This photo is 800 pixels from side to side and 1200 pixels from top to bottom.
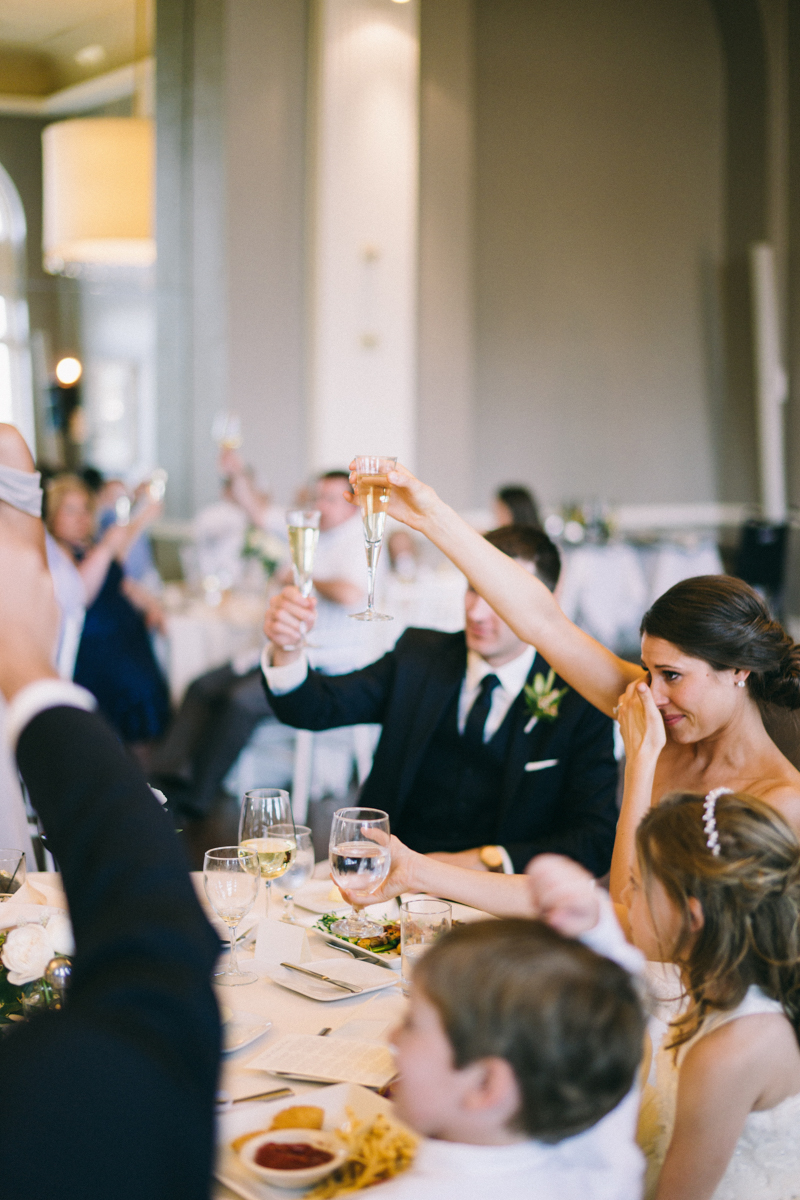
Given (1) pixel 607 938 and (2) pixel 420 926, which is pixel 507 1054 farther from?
(2) pixel 420 926

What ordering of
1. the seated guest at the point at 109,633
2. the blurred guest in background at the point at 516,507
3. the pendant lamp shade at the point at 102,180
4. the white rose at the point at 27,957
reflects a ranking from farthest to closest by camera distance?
the blurred guest in background at the point at 516,507
the seated guest at the point at 109,633
the pendant lamp shade at the point at 102,180
the white rose at the point at 27,957

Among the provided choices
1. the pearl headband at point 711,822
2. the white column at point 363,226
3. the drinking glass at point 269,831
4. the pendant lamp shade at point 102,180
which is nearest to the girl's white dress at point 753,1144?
the pearl headband at point 711,822

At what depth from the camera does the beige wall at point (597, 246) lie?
8289 millimetres

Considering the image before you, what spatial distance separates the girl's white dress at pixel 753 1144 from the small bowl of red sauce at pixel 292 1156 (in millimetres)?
443

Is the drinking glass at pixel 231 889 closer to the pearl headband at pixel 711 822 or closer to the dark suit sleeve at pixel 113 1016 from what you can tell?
the pearl headband at pixel 711 822

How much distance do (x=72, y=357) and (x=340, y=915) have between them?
20.1 feet

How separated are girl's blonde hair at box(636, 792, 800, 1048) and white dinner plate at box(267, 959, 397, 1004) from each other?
48 centimetres

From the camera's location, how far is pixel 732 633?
1.95 m

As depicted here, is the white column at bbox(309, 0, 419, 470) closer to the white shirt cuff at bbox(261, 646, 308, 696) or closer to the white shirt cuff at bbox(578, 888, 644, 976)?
the white shirt cuff at bbox(261, 646, 308, 696)

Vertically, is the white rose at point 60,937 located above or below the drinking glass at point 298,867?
above

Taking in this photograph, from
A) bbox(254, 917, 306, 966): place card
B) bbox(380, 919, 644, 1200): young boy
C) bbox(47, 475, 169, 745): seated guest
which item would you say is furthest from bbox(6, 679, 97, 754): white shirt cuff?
bbox(47, 475, 169, 745): seated guest

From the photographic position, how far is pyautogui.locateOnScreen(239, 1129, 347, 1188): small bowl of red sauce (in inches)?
43.8

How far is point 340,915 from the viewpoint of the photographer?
1.93 metres

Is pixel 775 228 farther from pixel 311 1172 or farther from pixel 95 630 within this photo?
pixel 311 1172
